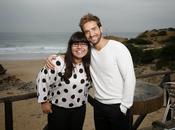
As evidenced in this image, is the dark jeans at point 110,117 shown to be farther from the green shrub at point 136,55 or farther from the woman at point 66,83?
the green shrub at point 136,55

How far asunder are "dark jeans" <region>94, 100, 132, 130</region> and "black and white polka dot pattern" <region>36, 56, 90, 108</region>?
215 mm

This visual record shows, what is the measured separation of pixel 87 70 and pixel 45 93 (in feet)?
1.47

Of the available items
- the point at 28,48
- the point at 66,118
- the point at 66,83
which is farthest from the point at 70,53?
the point at 28,48

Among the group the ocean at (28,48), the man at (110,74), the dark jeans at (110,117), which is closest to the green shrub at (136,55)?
the dark jeans at (110,117)

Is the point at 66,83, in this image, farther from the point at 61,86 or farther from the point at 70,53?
the point at 70,53

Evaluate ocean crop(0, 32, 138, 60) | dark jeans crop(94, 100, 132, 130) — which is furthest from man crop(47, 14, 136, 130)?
ocean crop(0, 32, 138, 60)

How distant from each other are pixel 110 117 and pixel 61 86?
0.55 metres

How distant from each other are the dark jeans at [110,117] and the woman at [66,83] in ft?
0.63

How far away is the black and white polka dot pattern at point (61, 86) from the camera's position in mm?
2336

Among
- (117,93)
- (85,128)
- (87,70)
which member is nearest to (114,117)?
(117,93)

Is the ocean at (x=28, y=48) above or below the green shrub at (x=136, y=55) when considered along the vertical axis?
below

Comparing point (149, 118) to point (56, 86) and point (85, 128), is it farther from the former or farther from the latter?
point (56, 86)

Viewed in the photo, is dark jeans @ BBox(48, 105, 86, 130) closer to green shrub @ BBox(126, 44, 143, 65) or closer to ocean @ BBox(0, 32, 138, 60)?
green shrub @ BBox(126, 44, 143, 65)

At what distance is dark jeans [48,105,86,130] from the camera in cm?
246
